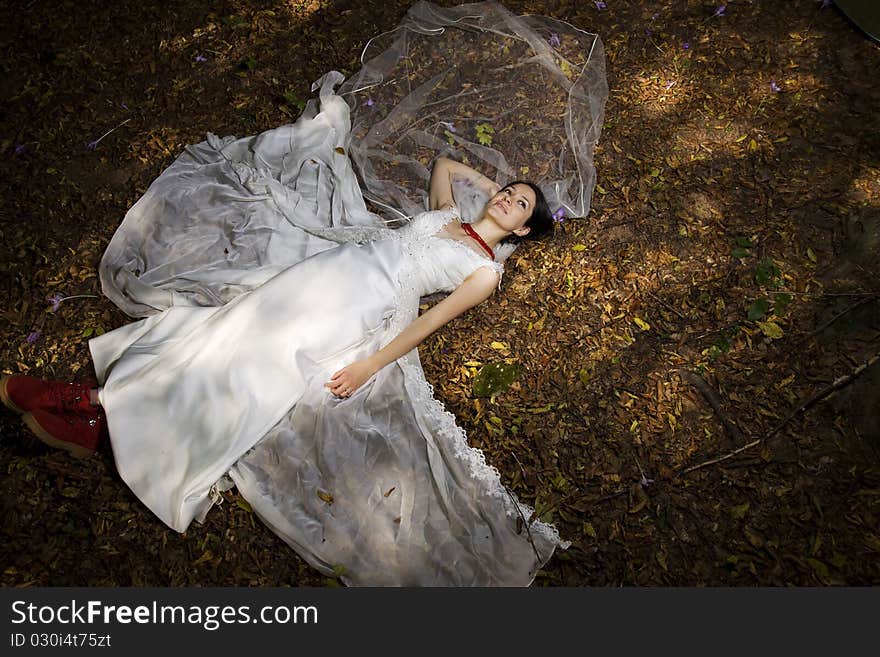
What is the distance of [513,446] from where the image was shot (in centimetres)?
396

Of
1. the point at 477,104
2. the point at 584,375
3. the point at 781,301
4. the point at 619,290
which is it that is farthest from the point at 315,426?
the point at 781,301

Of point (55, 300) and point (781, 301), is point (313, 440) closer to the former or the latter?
point (55, 300)

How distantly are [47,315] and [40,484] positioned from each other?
121 cm

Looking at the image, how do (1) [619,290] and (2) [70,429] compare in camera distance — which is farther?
(1) [619,290]

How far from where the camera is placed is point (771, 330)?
417 cm

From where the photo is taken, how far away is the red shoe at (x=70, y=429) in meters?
3.40

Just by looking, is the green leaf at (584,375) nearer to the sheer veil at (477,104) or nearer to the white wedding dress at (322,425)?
the white wedding dress at (322,425)

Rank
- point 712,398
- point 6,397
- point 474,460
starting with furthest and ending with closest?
1. point 712,398
2. point 474,460
3. point 6,397

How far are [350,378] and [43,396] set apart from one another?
1706 millimetres

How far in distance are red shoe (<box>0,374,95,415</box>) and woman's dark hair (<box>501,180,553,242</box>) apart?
9.55 feet

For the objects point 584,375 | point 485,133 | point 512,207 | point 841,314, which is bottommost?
point 584,375

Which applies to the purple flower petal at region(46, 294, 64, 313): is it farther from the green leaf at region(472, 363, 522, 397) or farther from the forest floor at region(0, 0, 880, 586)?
the green leaf at region(472, 363, 522, 397)

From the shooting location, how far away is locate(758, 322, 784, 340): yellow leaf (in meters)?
4.15

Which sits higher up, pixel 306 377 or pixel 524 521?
pixel 306 377
